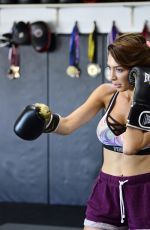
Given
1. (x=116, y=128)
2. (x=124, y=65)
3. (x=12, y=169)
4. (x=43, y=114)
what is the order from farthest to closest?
(x=12, y=169)
(x=43, y=114)
(x=116, y=128)
(x=124, y=65)

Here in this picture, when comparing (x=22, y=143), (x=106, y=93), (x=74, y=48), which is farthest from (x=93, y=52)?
(x=106, y=93)

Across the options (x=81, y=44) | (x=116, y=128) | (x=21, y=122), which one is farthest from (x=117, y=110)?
(x=81, y=44)

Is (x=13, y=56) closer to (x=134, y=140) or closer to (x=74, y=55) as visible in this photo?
(x=74, y=55)

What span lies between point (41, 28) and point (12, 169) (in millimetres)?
Result: 1416

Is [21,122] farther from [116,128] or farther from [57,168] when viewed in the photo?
[57,168]

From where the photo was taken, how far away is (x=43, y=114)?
2.47 meters

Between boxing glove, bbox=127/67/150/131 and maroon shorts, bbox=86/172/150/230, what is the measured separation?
0.86 feet

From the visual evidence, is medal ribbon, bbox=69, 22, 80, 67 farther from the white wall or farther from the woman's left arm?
the woman's left arm

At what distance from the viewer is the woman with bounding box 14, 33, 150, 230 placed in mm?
2113

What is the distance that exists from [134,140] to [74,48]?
296 cm

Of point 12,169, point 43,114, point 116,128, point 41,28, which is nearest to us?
point 116,128

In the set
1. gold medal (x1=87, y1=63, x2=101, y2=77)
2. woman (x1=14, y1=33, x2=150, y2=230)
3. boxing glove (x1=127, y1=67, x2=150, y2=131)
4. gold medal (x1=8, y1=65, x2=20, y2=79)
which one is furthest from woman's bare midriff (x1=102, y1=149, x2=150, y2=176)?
gold medal (x1=8, y1=65, x2=20, y2=79)

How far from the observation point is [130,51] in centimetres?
210

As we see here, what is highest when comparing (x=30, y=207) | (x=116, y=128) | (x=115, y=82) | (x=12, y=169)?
(x=115, y=82)
